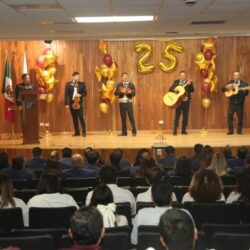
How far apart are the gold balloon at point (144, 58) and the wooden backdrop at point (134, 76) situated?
0.15 m

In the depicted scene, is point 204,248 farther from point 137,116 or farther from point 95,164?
point 137,116

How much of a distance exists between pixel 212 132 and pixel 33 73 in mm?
5254

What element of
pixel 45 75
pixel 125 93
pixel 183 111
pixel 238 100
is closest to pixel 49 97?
pixel 45 75

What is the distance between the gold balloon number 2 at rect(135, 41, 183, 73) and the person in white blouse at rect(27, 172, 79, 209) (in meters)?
8.69

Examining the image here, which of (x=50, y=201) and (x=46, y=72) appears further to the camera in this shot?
(x=46, y=72)

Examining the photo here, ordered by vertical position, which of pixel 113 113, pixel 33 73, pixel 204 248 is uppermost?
pixel 33 73

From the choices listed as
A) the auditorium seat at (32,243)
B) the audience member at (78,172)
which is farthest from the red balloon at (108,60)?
the auditorium seat at (32,243)

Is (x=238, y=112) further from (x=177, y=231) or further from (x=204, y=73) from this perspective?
(x=177, y=231)

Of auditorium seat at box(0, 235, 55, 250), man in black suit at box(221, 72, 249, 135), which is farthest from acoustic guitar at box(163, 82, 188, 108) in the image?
auditorium seat at box(0, 235, 55, 250)

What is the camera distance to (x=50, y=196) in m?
4.30

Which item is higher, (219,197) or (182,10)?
(182,10)

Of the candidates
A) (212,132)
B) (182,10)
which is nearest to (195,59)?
(212,132)

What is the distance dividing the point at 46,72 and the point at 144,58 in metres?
2.73

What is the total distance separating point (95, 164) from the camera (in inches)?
264
